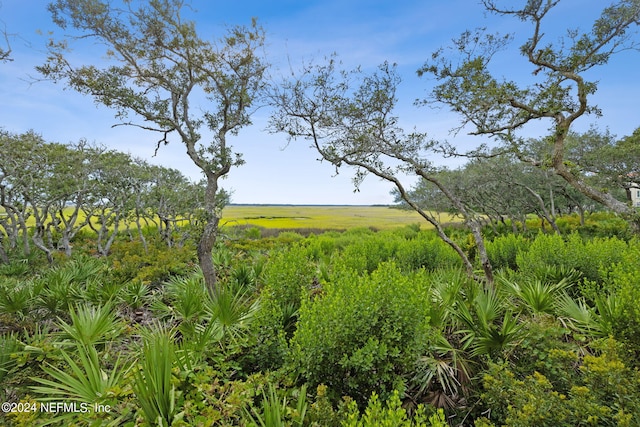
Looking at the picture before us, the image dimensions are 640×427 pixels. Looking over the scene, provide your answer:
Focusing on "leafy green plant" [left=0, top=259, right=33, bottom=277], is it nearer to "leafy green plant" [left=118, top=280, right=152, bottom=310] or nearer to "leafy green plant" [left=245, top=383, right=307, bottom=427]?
"leafy green plant" [left=118, top=280, right=152, bottom=310]

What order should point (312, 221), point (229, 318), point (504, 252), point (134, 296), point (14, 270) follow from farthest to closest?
1. point (312, 221)
2. point (14, 270)
3. point (504, 252)
4. point (134, 296)
5. point (229, 318)

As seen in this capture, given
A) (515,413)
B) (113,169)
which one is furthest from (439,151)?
(113,169)

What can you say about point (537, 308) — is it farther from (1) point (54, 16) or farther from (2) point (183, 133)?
(1) point (54, 16)

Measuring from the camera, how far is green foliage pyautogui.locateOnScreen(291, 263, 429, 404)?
337cm

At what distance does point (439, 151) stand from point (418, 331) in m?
6.79

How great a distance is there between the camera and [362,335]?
346cm

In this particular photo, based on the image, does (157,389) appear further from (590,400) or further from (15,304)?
(15,304)

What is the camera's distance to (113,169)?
15.9 meters

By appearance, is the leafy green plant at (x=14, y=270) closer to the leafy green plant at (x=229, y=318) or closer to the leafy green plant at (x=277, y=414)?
the leafy green plant at (x=229, y=318)

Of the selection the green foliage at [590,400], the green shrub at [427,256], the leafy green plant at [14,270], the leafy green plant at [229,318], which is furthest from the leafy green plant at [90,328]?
the leafy green plant at [14,270]

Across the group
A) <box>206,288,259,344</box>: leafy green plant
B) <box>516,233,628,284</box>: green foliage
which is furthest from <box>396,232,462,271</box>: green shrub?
<box>206,288,259,344</box>: leafy green plant

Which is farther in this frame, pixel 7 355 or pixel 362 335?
pixel 7 355

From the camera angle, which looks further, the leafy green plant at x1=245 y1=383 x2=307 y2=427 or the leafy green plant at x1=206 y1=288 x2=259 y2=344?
the leafy green plant at x1=206 y1=288 x2=259 y2=344

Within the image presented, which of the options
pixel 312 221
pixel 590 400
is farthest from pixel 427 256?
pixel 312 221
